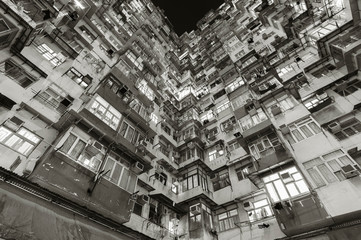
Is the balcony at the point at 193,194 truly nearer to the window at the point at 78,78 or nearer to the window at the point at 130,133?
the window at the point at 130,133

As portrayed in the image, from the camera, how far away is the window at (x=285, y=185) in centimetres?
1173

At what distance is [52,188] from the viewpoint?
896 centimetres

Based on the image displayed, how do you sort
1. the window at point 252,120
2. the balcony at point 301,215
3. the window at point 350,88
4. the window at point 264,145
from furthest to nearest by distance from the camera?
the window at point 252,120, the window at point 350,88, the window at point 264,145, the balcony at point 301,215

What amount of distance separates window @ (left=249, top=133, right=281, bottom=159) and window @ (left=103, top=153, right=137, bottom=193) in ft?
29.6

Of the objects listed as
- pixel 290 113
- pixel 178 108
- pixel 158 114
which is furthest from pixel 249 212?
pixel 178 108

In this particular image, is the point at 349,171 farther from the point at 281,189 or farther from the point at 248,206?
the point at 248,206

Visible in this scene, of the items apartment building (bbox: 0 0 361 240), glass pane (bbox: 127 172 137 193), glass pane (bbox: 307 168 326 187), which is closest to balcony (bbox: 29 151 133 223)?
apartment building (bbox: 0 0 361 240)

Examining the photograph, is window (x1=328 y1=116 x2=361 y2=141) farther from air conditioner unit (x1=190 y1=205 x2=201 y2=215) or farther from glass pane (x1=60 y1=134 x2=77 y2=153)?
glass pane (x1=60 y1=134 x2=77 y2=153)

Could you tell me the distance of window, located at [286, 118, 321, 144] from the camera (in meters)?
14.3

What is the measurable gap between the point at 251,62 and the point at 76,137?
66.8 feet

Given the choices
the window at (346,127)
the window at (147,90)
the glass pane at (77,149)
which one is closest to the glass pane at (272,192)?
the window at (346,127)

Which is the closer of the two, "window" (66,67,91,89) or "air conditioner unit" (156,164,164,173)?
"window" (66,67,91,89)

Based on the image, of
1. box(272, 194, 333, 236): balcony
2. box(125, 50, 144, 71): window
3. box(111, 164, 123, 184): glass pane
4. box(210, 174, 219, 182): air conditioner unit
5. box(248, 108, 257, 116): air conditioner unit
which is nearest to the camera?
box(272, 194, 333, 236): balcony

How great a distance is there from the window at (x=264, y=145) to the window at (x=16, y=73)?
620 inches
